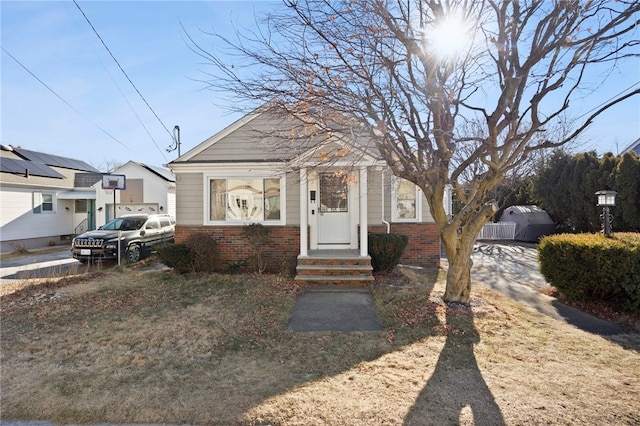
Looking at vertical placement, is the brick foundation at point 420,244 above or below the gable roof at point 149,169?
below

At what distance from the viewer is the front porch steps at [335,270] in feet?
24.3

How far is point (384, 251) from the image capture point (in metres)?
8.20

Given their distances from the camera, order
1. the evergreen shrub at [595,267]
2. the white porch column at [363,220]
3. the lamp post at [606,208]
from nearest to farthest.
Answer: the evergreen shrub at [595,267] < the lamp post at [606,208] < the white porch column at [363,220]

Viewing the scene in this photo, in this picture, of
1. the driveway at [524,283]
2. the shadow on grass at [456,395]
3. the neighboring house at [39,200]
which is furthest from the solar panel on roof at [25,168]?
the driveway at [524,283]

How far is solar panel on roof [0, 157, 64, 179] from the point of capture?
15.1 metres

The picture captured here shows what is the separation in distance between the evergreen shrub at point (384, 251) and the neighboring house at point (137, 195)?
13138mm

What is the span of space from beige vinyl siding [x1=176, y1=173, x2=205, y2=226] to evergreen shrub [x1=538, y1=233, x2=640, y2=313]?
29.2 feet

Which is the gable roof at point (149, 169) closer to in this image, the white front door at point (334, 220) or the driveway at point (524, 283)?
the white front door at point (334, 220)

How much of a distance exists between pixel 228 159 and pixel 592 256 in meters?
8.78

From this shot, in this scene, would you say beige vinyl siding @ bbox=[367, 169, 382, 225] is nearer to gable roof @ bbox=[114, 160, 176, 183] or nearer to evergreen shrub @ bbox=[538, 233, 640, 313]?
evergreen shrub @ bbox=[538, 233, 640, 313]

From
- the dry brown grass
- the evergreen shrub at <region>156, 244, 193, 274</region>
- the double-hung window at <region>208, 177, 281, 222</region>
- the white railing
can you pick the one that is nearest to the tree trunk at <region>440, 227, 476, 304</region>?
the dry brown grass

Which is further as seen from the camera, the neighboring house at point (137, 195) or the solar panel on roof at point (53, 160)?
the solar panel on roof at point (53, 160)

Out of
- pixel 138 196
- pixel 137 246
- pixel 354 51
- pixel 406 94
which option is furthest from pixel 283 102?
pixel 138 196

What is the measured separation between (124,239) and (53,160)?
15.4 metres
